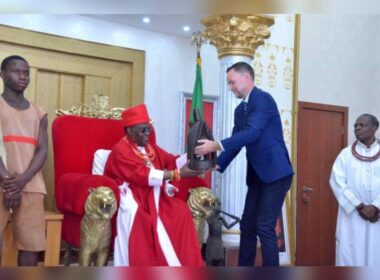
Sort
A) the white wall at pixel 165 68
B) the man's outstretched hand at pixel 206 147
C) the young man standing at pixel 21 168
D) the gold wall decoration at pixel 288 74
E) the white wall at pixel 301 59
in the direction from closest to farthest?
the young man standing at pixel 21 168 → the man's outstretched hand at pixel 206 147 → the white wall at pixel 301 59 → the white wall at pixel 165 68 → the gold wall decoration at pixel 288 74

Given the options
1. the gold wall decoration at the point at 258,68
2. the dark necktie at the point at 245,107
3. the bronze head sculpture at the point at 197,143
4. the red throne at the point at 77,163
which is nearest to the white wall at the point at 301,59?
the gold wall decoration at the point at 258,68

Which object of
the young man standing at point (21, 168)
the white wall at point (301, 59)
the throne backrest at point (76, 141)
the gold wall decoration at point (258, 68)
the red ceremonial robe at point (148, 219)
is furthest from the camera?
the gold wall decoration at point (258, 68)

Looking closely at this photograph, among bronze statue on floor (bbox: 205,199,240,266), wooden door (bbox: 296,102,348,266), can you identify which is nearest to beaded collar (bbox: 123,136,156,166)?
bronze statue on floor (bbox: 205,199,240,266)

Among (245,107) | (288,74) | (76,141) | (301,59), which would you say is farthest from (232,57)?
(301,59)

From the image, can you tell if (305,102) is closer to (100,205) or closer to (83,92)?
(83,92)

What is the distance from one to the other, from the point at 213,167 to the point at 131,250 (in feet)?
2.54

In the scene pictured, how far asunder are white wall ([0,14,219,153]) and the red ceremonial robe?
5.51 ft

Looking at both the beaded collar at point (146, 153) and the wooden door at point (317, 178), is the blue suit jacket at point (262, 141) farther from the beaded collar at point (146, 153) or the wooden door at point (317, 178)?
the wooden door at point (317, 178)

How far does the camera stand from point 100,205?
3.27 metres

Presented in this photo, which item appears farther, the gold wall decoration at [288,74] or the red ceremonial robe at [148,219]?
the gold wall decoration at [288,74]

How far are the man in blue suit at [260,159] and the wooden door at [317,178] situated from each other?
2.99m

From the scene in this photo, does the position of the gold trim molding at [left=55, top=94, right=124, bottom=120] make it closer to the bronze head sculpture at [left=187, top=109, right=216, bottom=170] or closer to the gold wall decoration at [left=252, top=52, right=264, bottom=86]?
the bronze head sculpture at [left=187, top=109, right=216, bottom=170]

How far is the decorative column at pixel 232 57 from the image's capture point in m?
4.82

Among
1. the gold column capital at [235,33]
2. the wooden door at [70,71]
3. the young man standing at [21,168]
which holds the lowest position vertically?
the young man standing at [21,168]
